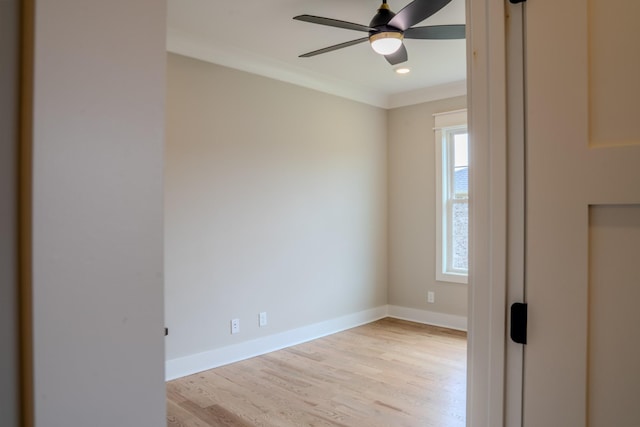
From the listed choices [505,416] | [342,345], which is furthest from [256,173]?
[505,416]

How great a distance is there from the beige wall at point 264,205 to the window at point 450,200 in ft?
2.44

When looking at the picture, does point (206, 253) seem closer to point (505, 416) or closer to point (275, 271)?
point (275, 271)

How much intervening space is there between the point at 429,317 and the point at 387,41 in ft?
10.8

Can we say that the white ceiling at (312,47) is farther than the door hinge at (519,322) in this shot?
Yes

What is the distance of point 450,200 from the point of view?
4816 millimetres

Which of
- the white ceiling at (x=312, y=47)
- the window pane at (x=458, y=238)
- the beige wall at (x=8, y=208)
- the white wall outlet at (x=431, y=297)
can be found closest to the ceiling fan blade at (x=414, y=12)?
the white ceiling at (x=312, y=47)

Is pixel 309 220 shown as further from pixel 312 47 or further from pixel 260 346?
pixel 312 47

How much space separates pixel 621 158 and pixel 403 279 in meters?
4.47

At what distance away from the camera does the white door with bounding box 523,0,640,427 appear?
2.74 ft

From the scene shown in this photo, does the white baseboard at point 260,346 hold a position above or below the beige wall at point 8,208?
below

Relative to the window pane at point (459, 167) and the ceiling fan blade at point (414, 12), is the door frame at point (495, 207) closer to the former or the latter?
the ceiling fan blade at point (414, 12)

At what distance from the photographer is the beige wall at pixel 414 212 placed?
4840 mm

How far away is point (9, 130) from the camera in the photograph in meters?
0.71

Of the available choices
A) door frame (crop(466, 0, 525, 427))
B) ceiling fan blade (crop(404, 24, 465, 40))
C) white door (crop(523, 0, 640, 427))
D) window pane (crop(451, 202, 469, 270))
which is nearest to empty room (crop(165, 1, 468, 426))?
window pane (crop(451, 202, 469, 270))
